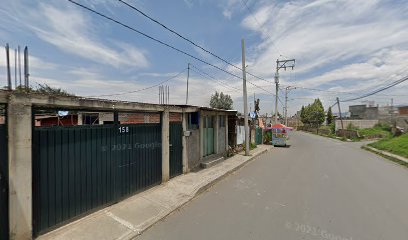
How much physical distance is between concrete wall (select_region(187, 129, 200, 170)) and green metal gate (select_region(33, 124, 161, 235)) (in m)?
2.48

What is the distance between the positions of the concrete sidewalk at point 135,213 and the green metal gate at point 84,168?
9.6 inches

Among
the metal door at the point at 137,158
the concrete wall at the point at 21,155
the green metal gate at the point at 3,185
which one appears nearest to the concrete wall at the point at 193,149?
the metal door at the point at 137,158

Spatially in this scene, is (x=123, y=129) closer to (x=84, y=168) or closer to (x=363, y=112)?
(x=84, y=168)

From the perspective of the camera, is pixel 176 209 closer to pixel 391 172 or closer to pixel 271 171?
pixel 271 171

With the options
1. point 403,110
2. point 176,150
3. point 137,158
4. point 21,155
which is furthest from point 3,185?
point 403,110

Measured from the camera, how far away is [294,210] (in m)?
5.52

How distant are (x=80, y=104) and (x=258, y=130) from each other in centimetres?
1950

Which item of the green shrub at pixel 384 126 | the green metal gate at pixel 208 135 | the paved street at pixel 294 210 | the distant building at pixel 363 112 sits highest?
the distant building at pixel 363 112

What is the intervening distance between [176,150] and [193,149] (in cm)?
135

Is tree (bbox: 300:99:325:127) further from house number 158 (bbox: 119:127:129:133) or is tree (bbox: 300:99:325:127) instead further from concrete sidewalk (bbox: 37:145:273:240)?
house number 158 (bbox: 119:127:129:133)

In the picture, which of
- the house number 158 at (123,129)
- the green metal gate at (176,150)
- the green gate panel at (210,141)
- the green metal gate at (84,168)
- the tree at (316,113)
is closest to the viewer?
the green metal gate at (84,168)

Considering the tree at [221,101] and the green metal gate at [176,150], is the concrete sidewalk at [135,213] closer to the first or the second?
the green metal gate at [176,150]

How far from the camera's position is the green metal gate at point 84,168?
4137 millimetres

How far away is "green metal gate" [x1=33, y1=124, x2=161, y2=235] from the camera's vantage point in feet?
13.6
